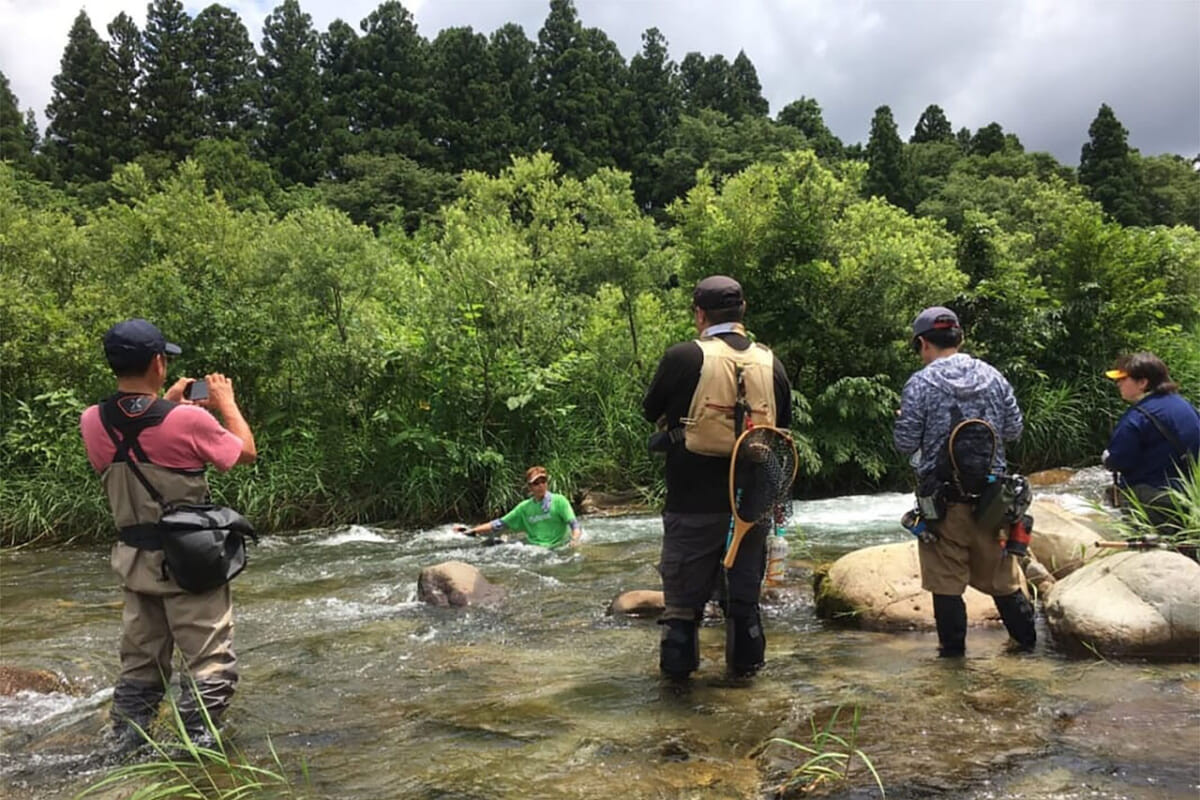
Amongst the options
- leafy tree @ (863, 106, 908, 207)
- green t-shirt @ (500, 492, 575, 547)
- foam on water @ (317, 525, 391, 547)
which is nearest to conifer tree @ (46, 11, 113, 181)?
leafy tree @ (863, 106, 908, 207)

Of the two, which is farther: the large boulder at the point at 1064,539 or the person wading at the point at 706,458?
the large boulder at the point at 1064,539

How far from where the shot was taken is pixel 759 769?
304 centimetres

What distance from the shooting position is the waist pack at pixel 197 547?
3.39m

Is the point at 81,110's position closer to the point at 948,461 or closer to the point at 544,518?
the point at 544,518

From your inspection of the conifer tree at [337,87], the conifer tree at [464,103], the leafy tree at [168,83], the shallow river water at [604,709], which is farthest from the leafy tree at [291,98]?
the shallow river water at [604,709]

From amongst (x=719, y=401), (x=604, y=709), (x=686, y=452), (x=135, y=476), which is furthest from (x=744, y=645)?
(x=135, y=476)

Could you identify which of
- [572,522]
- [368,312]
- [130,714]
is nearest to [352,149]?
[368,312]

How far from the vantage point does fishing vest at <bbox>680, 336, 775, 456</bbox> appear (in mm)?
3875

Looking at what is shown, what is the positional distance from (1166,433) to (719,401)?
3320 mm

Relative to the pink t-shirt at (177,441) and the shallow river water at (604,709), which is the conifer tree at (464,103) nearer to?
the shallow river water at (604,709)

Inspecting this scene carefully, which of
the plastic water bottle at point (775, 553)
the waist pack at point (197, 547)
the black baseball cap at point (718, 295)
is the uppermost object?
the black baseball cap at point (718, 295)

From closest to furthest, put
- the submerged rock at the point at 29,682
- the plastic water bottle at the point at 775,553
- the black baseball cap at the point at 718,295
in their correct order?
the black baseball cap at the point at 718,295
the plastic water bottle at the point at 775,553
the submerged rock at the point at 29,682

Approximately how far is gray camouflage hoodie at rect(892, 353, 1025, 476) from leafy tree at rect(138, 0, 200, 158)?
51243 millimetres

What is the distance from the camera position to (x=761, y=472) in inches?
153
